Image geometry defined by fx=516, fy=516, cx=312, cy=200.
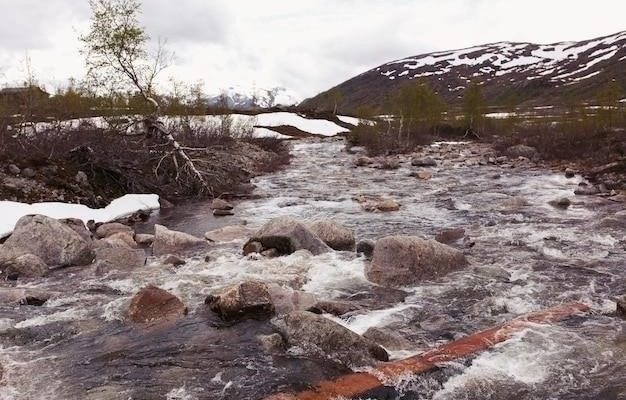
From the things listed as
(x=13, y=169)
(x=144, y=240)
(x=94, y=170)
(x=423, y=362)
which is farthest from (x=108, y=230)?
(x=423, y=362)

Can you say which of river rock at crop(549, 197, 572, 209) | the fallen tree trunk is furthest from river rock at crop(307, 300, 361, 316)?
river rock at crop(549, 197, 572, 209)

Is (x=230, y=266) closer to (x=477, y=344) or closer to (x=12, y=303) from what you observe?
(x=12, y=303)

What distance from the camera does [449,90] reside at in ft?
510

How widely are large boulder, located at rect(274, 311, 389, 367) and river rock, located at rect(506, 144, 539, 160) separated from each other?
28.2 meters

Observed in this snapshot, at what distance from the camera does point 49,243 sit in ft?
35.8

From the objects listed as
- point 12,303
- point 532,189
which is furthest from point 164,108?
point 12,303

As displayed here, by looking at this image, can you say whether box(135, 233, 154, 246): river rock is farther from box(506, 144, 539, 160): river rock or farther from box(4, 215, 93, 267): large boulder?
box(506, 144, 539, 160): river rock

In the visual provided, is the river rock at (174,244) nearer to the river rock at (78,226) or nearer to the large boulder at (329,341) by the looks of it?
the river rock at (78,226)

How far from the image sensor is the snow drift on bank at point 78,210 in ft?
43.0

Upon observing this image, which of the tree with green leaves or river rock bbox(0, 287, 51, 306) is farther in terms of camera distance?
the tree with green leaves

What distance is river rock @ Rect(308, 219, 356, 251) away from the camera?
11.8m

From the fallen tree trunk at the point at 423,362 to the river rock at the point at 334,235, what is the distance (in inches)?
190

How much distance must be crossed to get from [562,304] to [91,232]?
37.1ft

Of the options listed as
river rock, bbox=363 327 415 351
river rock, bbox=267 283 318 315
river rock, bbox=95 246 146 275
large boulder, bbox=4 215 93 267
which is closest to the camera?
river rock, bbox=363 327 415 351
